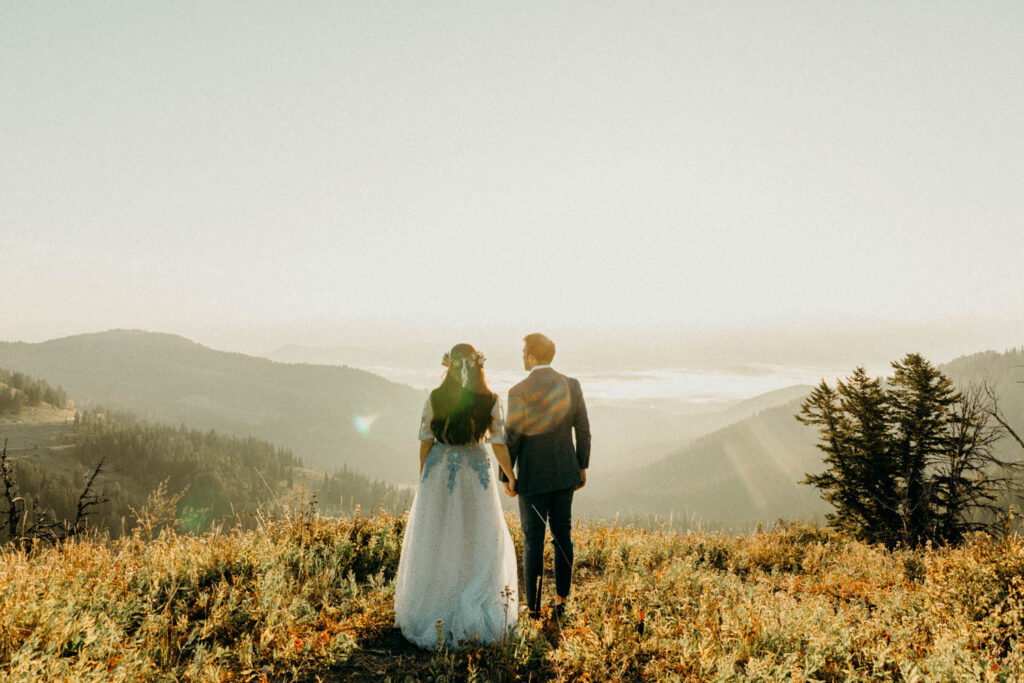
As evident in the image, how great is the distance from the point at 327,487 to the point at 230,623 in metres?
208

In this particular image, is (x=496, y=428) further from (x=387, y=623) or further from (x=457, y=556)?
(x=387, y=623)

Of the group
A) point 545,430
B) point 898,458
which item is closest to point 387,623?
point 545,430

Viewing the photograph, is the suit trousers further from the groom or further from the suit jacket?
the suit jacket

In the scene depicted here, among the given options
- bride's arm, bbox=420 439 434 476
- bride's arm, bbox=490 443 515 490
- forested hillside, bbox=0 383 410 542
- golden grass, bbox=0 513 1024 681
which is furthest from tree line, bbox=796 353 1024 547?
forested hillside, bbox=0 383 410 542

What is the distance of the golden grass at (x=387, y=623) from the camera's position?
418cm

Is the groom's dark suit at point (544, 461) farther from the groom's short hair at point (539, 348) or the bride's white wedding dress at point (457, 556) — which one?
the bride's white wedding dress at point (457, 556)

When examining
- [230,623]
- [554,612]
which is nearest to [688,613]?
[554,612]

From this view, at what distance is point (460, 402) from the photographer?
5.52 meters

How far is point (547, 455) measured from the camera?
5805mm

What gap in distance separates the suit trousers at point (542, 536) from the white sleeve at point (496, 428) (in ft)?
2.32

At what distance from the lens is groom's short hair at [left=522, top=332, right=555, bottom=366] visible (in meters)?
6.04

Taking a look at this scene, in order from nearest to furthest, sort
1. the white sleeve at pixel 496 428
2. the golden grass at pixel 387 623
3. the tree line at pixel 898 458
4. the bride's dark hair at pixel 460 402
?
1. the golden grass at pixel 387 623
2. the bride's dark hair at pixel 460 402
3. the white sleeve at pixel 496 428
4. the tree line at pixel 898 458

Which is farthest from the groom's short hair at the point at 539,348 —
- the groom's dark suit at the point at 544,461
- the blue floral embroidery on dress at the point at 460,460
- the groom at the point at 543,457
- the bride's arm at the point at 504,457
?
the blue floral embroidery on dress at the point at 460,460

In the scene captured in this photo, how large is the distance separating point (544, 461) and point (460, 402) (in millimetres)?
1153
